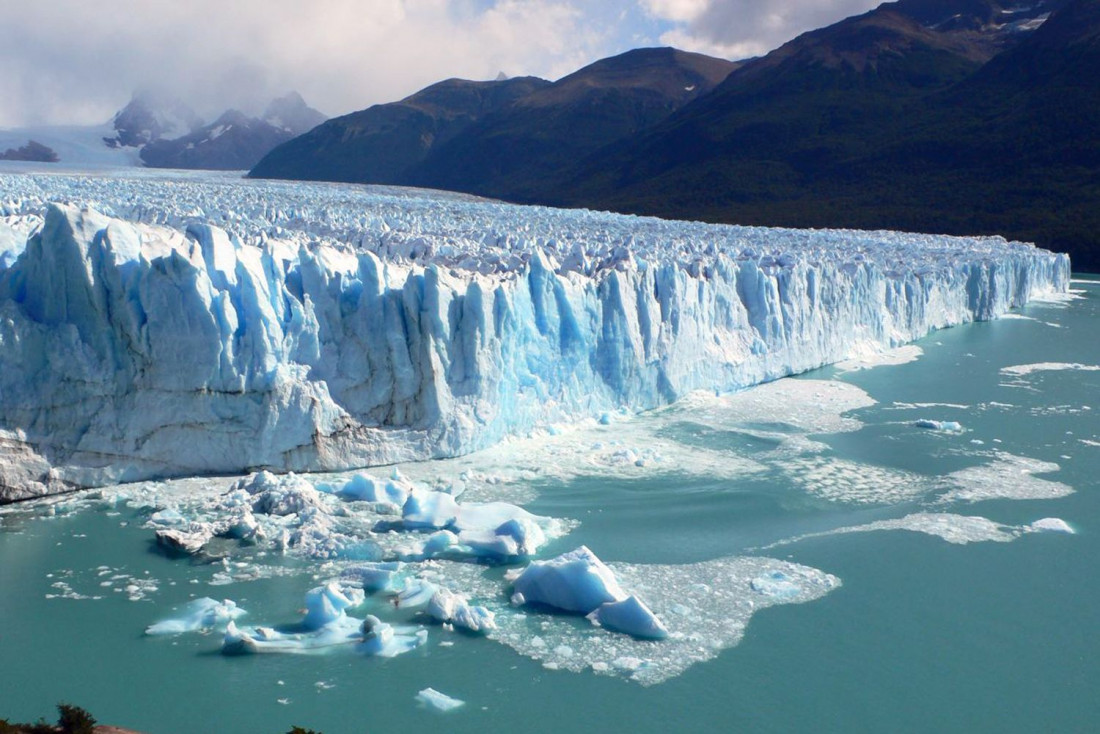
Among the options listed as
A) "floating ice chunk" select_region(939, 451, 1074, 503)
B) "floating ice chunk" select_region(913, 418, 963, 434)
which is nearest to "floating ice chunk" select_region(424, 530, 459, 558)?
"floating ice chunk" select_region(939, 451, 1074, 503)

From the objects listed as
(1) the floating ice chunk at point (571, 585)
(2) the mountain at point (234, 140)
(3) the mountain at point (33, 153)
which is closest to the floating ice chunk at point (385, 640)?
(1) the floating ice chunk at point (571, 585)

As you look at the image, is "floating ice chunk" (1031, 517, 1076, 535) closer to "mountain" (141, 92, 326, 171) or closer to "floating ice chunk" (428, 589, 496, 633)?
"floating ice chunk" (428, 589, 496, 633)

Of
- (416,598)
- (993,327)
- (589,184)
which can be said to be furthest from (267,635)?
(589,184)

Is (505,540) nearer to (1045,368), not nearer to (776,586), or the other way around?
(776,586)

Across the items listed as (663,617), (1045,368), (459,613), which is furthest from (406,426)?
(1045,368)

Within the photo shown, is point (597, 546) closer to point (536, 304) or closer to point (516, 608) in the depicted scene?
point (516, 608)
